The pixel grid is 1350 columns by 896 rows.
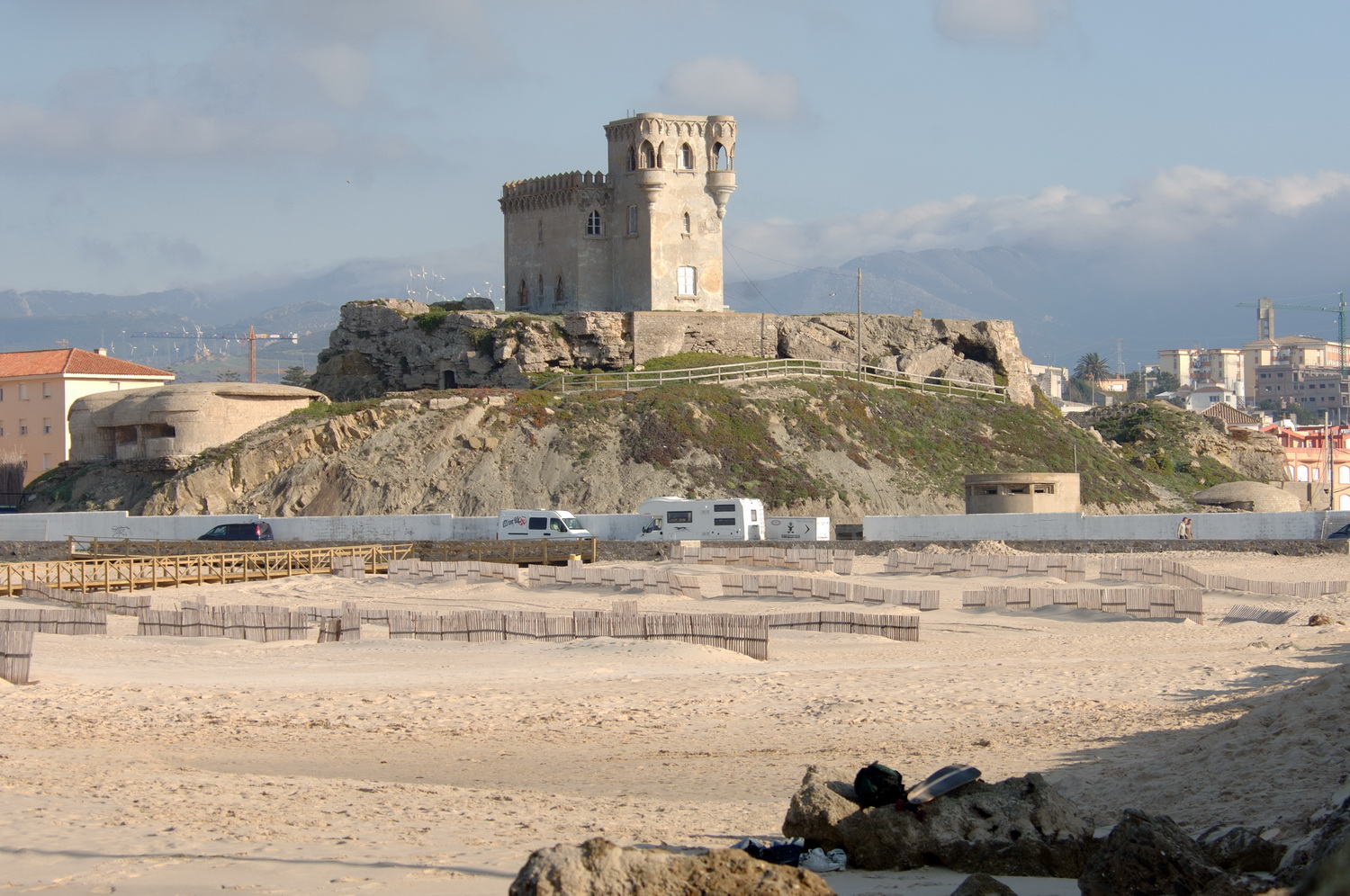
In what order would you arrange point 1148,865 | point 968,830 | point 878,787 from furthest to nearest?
point 878,787 < point 968,830 < point 1148,865

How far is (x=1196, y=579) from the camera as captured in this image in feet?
104

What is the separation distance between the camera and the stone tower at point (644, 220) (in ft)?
204

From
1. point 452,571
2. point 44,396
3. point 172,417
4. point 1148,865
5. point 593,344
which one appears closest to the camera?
point 1148,865

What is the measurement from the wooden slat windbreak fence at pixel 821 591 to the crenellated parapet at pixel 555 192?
32620 millimetres

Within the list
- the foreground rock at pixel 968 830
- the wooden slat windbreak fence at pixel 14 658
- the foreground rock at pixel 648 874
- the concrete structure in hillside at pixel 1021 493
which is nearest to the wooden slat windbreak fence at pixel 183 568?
the wooden slat windbreak fence at pixel 14 658

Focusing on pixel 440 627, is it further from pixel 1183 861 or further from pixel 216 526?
pixel 216 526

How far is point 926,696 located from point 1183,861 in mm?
9616

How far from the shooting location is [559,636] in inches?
936

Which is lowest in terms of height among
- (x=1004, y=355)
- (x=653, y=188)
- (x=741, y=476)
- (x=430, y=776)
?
(x=430, y=776)

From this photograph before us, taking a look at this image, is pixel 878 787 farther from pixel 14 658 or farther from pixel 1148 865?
pixel 14 658

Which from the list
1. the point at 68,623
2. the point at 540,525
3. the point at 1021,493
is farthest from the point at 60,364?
the point at 1021,493

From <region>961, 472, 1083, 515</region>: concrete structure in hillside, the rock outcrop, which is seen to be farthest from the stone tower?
<region>961, 472, 1083, 515</region>: concrete structure in hillside

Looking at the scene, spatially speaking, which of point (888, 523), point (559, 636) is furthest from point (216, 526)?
point (559, 636)

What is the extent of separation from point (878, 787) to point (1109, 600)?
18491mm
